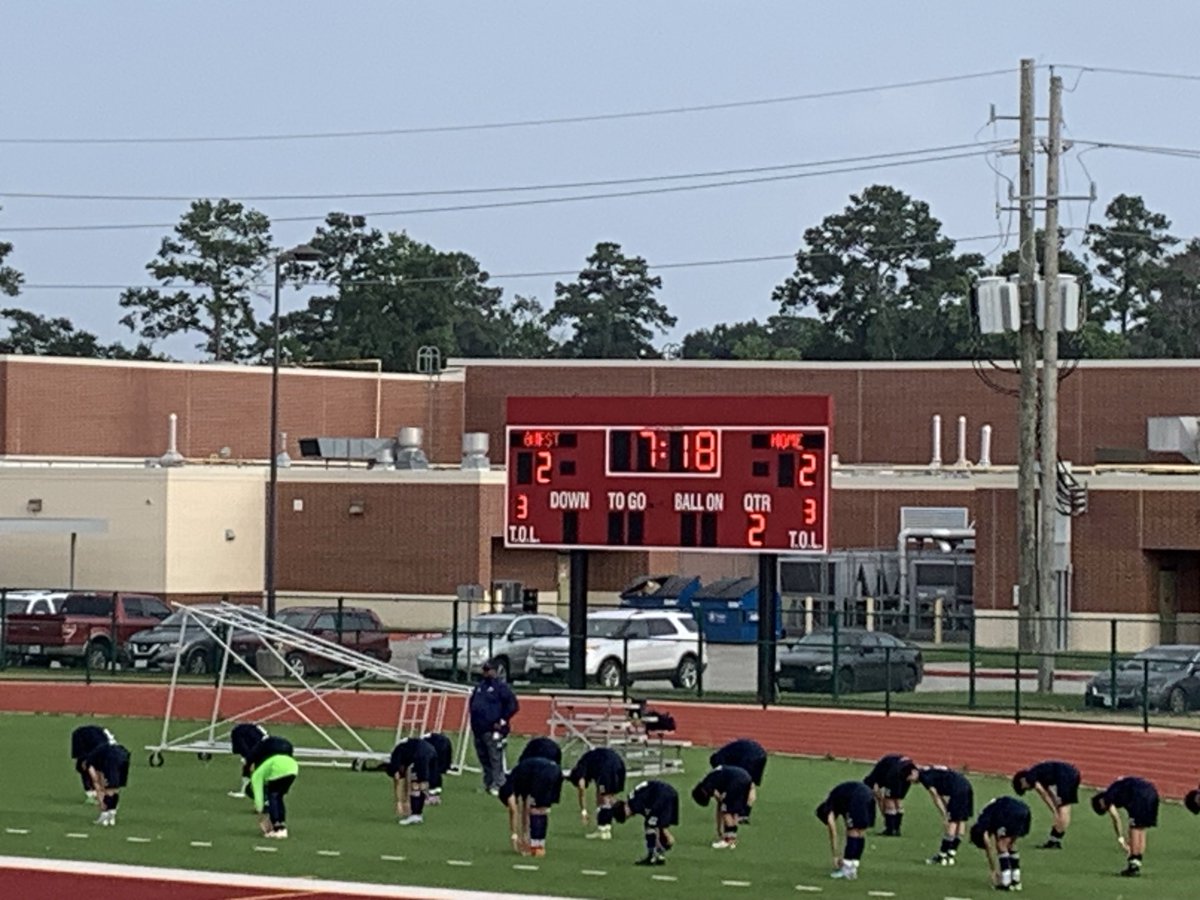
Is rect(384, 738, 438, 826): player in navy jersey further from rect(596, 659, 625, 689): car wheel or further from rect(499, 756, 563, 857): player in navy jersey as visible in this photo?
rect(596, 659, 625, 689): car wheel

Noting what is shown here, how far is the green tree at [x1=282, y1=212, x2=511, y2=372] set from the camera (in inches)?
5221

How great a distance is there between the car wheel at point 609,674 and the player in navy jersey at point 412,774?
17450 millimetres

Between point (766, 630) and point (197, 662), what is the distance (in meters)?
13.8

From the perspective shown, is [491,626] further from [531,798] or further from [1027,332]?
[531,798]

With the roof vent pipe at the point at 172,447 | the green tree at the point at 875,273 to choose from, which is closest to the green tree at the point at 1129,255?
the green tree at the point at 875,273

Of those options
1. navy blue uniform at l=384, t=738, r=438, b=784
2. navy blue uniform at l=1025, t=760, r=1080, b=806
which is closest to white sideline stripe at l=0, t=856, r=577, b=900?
navy blue uniform at l=384, t=738, r=438, b=784

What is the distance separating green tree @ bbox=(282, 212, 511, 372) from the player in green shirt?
10533 centimetres

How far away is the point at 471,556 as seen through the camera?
220ft

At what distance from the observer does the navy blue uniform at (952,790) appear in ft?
74.8

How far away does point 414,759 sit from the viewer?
25.7m

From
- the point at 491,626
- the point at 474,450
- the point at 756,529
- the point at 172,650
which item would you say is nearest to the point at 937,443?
the point at 474,450

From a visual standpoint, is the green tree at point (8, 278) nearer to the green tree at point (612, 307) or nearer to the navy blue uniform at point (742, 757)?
the green tree at point (612, 307)

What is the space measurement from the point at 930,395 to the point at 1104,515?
1660 cm

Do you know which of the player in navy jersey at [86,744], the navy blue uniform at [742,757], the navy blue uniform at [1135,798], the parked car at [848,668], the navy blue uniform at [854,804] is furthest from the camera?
the parked car at [848,668]
